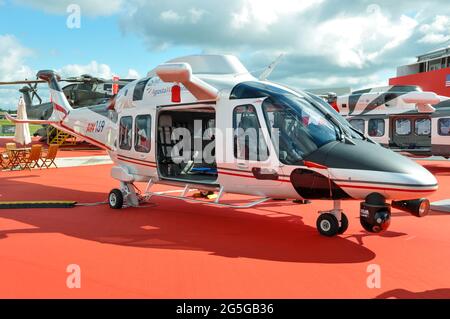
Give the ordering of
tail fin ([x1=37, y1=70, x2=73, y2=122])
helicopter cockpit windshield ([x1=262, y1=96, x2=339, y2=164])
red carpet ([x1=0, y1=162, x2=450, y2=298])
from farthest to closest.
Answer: tail fin ([x1=37, y1=70, x2=73, y2=122]) < helicopter cockpit windshield ([x1=262, y1=96, x2=339, y2=164]) < red carpet ([x1=0, y1=162, x2=450, y2=298])

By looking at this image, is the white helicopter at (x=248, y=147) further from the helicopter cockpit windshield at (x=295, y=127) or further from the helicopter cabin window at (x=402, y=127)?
the helicopter cabin window at (x=402, y=127)

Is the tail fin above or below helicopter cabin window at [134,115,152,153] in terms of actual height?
above

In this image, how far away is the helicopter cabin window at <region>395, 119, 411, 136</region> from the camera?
15.8 meters

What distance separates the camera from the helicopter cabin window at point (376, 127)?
631 inches

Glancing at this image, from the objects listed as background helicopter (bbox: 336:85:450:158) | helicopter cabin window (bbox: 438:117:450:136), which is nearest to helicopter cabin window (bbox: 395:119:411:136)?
background helicopter (bbox: 336:85:450:158)

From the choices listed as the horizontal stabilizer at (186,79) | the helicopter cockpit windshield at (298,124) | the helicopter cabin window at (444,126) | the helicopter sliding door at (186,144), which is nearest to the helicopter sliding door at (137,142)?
the helicopter sliding door at (186,144)

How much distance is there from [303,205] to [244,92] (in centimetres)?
326

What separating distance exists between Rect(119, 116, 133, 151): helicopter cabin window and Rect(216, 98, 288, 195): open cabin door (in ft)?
8.05

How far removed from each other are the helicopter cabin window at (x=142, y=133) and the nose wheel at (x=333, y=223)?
3607mm

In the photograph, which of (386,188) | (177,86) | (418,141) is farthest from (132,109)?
(418,141)

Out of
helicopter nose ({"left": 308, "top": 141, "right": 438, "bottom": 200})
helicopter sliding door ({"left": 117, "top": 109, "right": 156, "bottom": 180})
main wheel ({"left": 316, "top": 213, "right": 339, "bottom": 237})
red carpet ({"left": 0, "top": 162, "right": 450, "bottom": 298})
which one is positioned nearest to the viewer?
red carpet ({"left": 0, "top": 162, "right": 450, "bottom": 298})

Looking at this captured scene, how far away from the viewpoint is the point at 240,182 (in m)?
6.20

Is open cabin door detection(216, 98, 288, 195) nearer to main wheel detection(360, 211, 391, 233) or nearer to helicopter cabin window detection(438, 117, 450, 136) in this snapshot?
main wheel detection(360, 211, 391, 233)

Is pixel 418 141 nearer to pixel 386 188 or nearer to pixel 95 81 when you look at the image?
pixel 386 188
